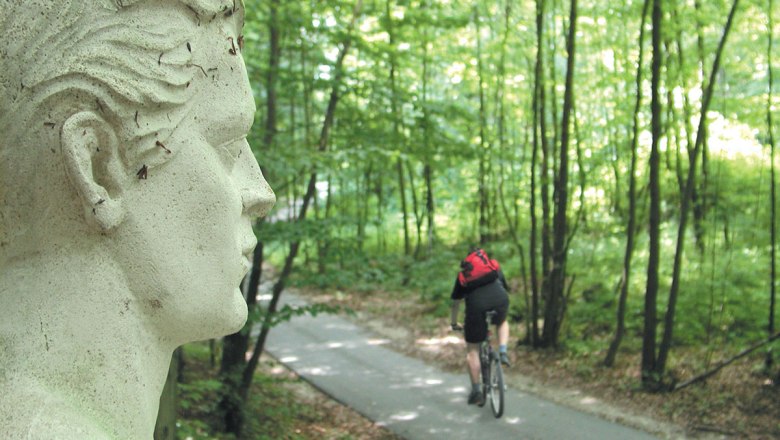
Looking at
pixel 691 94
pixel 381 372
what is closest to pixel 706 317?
pixel 691 94

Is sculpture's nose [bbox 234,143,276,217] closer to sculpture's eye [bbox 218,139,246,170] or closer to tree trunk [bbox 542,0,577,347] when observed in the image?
sculpture's eye [bbox 218,139,246,170]

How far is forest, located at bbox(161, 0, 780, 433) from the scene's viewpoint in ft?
24.2

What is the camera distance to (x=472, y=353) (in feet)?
29.7

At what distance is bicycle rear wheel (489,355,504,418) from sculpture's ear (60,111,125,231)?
7.78m

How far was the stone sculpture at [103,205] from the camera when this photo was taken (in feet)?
4.48

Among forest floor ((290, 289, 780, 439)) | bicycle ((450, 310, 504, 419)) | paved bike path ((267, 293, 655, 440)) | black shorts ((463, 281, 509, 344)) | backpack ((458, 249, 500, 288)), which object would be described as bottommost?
paved bike path ((267, 293, 655, 440))

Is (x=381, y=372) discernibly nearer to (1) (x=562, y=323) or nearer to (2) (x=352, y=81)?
(1) (x=562, y=323)

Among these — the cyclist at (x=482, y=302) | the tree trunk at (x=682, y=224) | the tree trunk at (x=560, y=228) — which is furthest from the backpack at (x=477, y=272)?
the tree trunk at (x=560, y=228)

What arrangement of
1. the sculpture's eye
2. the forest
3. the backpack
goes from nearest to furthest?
the sculpture's eye < the forest < the backpack

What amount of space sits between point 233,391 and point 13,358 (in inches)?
253

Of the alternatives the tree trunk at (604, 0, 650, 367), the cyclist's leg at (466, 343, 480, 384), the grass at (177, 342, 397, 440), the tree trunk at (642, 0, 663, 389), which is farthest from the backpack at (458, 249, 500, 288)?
the tree trunk at (604, 0, 650, 367)

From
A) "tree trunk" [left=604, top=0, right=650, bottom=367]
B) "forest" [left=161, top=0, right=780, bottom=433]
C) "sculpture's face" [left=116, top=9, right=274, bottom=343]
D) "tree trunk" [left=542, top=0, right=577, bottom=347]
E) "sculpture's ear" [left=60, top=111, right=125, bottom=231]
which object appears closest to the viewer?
"sculpture's ear" [left=60, top=111, right=125, bottom=231]

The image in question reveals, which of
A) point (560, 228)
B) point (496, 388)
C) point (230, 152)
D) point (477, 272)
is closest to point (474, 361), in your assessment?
point (496, 388)

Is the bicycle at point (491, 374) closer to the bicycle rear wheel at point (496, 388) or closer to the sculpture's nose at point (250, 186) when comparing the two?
the bicycle rear wheel at point (496, 388)
